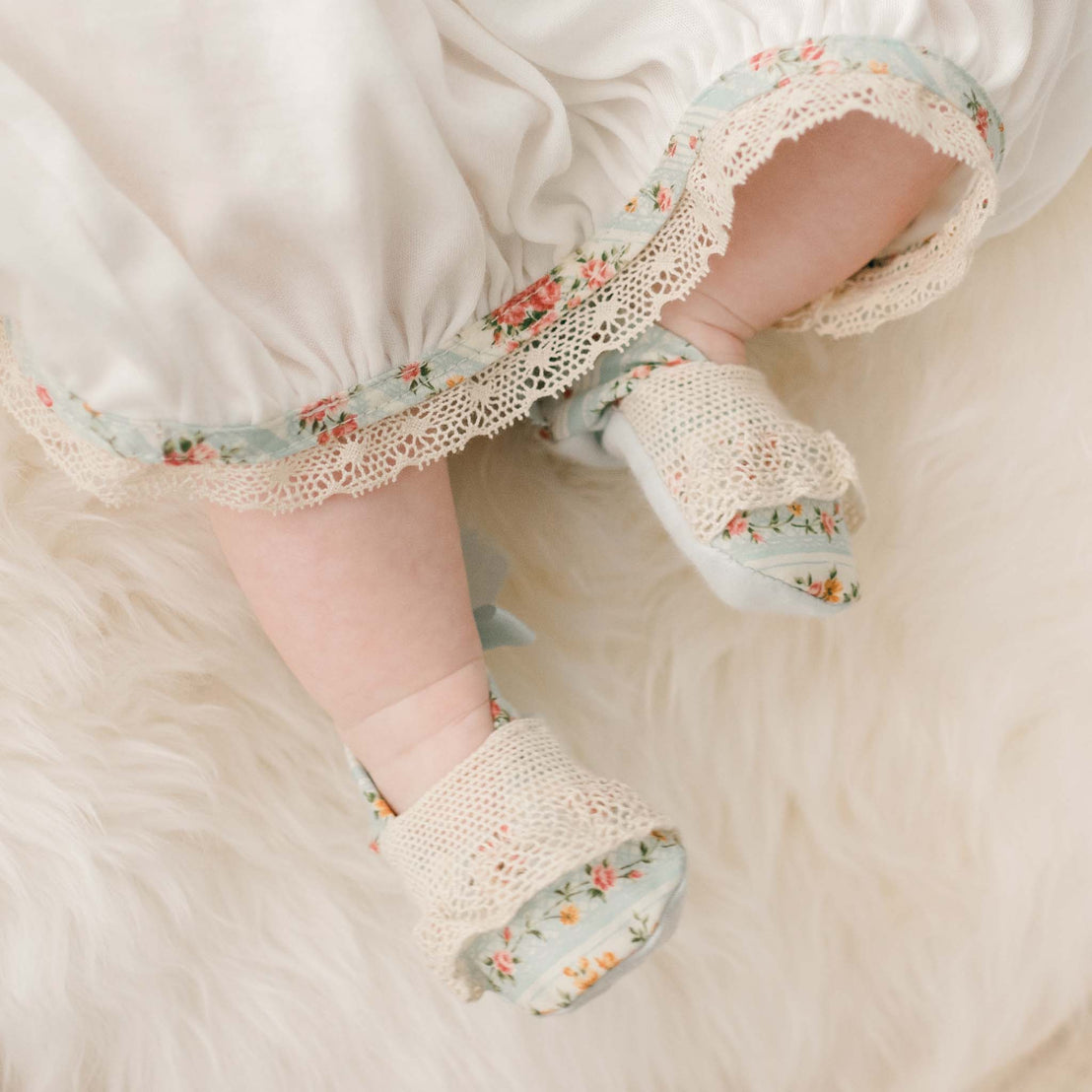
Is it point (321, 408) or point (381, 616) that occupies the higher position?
point (321, 408)

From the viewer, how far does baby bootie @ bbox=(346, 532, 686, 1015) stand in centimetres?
51

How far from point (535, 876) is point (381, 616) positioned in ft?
0.53

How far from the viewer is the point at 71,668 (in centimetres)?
65

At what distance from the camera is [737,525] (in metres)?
0.56

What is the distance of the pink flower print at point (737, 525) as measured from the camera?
0.56m

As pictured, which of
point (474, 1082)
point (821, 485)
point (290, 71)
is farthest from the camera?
point (474, 1082)

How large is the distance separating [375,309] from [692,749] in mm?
404

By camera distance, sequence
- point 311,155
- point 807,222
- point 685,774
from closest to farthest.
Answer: point 311,155 → point 807,222 → point 685,774

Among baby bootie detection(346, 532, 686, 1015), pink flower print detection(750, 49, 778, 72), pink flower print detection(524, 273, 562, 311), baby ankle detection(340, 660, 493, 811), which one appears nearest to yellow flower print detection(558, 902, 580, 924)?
baby bootie detection(346, 532, 686, 1015)

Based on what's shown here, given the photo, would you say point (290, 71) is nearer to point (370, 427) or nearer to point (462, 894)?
point (370, 427)

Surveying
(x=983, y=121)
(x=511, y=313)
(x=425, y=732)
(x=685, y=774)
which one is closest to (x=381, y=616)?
(x=425, y=732)

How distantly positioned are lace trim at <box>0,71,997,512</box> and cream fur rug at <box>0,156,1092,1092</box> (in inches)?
6.6

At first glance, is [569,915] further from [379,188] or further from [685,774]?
[379,188]

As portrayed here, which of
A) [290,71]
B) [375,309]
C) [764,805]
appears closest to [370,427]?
[375,309]
